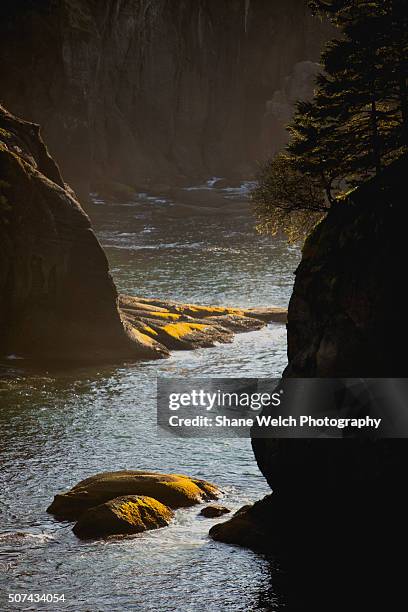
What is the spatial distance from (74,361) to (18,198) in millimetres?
11927

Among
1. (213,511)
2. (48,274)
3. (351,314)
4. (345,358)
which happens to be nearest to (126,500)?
(213,511)

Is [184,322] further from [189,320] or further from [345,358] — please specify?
[345,358]

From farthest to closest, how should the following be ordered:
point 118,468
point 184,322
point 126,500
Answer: point 184,322 < point 118,468 < point 126,500

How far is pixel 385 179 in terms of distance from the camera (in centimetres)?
3111

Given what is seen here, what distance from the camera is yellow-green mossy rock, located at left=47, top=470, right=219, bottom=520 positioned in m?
35.8

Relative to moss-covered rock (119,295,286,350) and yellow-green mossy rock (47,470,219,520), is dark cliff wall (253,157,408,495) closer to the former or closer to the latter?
yellow-green mossy rock (47,470,219,520)

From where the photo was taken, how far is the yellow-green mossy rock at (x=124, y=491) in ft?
117

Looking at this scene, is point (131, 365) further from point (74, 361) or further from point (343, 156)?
point (343, 156)

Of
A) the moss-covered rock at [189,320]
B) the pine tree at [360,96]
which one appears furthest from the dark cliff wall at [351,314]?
the moss-covered rock at [189,320]

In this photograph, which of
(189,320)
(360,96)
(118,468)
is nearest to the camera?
(360,96)

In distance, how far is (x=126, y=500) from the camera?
34406 mm

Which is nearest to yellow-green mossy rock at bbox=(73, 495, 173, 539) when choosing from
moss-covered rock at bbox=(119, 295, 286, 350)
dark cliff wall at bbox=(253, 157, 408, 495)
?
dark cliff wall at bbox=(253, 157, 408, 495)

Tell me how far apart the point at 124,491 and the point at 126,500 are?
1.51 meters

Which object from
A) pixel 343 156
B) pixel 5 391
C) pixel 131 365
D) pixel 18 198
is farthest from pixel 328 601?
pixel 18 198
